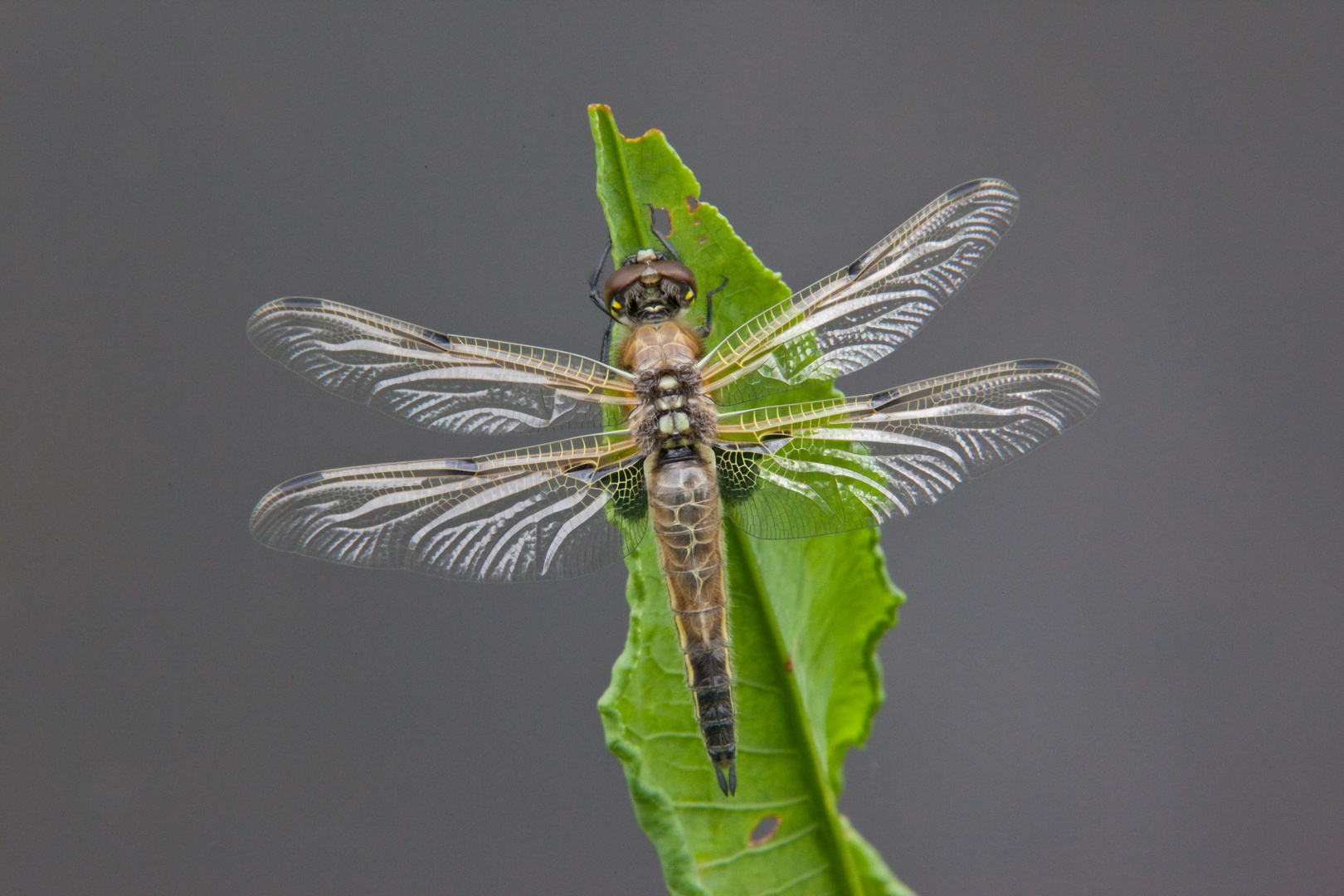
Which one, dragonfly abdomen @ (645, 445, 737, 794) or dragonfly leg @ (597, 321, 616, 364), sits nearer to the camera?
dragonfly abdomen @ (645, 445, 737, 794)

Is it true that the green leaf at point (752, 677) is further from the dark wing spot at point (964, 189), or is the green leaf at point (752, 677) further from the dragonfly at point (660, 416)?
the dark wing spot at point (964, 189)

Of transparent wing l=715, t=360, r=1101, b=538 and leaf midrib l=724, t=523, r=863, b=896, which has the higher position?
transparent wing l=715, t=360, r=1101, b=538

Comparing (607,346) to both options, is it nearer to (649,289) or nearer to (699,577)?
(649,289)

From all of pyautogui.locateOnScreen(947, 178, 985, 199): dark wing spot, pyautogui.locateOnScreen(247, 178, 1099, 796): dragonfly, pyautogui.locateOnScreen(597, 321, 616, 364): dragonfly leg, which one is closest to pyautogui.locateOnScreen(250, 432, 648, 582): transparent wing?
pyautogui.locateOnScreen(247, 178, 1099, 796): dragonfly

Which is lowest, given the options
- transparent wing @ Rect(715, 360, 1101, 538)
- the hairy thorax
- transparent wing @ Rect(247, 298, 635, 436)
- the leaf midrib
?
the leaf midrib

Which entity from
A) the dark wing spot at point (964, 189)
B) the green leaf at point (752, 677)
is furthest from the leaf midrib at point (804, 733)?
the dark wing spot at point (964, 189)

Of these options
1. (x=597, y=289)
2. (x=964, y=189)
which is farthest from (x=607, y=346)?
(x=964, y=189)

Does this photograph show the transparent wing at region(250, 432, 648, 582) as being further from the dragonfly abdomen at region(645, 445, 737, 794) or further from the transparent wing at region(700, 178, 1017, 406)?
the transparent wing at region(700, 178, 1017, 406)
